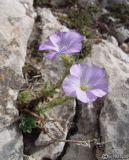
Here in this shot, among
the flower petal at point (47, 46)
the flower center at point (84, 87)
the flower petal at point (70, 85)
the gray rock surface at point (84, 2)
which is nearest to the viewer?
the flower petal at point (70, 85)

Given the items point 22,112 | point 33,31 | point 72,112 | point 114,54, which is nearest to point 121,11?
point 114,54

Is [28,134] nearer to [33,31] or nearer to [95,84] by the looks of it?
[95,84]

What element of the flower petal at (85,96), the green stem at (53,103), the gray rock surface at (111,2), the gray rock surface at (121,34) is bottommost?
the green stem at (53,103)

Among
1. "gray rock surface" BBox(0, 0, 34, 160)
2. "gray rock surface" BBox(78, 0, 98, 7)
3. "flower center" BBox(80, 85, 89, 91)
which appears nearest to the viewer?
"flower center" BBox(80, 85, 89, 91)

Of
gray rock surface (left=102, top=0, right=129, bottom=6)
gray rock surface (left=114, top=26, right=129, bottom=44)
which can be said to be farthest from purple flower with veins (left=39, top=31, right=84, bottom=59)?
gray rock surface (left=102, top=0, right=129, bottom=6)

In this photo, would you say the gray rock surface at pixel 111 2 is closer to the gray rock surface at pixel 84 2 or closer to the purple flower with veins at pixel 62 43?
the gray rock surface at pixel 84 2

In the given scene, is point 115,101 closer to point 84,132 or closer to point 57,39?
point 84,132

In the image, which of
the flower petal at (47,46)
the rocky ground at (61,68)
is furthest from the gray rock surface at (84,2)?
the flower petal at (47,46)

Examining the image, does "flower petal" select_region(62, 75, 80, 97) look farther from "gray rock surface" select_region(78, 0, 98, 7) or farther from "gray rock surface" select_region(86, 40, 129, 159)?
"gray rock surface" select_region(78, 0, 98, 7)
